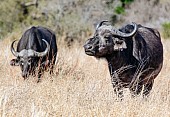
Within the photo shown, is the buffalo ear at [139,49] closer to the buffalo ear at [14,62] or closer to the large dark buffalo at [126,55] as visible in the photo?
the large dark buffalo at [126,55]

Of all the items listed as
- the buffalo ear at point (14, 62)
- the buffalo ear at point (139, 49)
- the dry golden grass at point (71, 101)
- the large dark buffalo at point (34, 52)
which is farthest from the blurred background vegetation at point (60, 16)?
the dry golden grass at point (71, 101)

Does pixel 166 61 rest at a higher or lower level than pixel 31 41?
lower

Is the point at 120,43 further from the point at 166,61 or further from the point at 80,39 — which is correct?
the point at 80,39

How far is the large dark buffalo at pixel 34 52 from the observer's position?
9.36 m

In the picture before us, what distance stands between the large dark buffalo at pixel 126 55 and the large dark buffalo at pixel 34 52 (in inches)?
59.5

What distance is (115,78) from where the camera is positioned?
783 centimetres

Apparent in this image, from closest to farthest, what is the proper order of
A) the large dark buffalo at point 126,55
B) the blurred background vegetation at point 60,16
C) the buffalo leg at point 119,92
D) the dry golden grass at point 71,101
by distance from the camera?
the dry golden grass at point 71,101 → the buffalo leg at point 119,92 → the large dark buffalo at point 126,55 → the blurred background vegetation at point 60,16

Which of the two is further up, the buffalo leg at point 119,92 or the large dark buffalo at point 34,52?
the large dark buffalo at point 34,52

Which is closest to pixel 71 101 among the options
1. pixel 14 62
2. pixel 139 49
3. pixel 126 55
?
pixel 126 55

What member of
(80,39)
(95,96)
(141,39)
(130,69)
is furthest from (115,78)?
(80,39)

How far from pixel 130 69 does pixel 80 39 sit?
38.3 feet

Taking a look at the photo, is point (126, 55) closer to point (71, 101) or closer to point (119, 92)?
point (119, 92)

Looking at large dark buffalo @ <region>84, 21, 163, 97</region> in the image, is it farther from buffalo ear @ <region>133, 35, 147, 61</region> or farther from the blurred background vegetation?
→ the blurred background vegetation

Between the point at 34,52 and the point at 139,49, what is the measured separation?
2537mm
